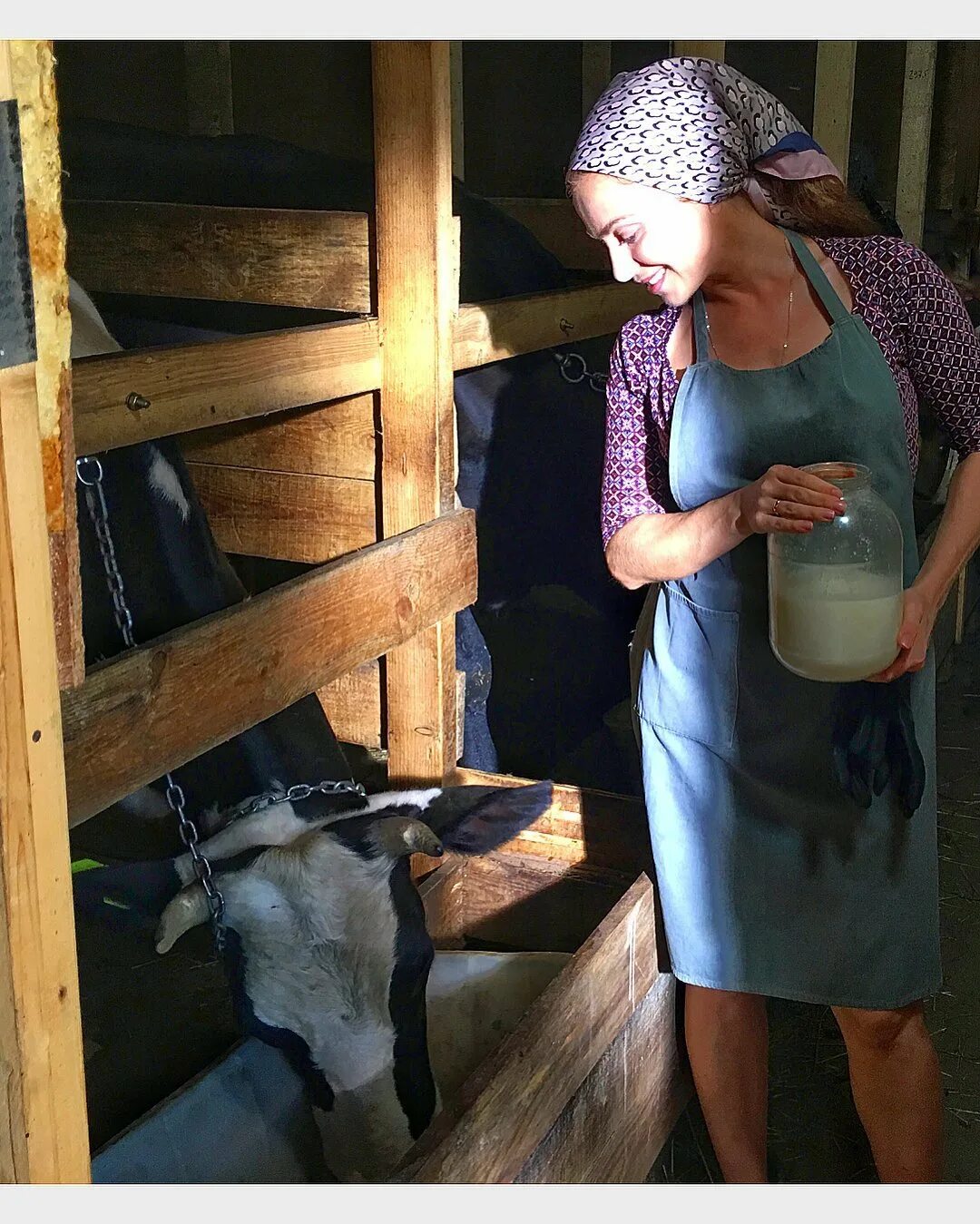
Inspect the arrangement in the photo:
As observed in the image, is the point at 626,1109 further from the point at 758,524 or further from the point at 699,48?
the point at 699,48

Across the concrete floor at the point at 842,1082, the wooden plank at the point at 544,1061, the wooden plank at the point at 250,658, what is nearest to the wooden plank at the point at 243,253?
the wooden plank at the point at 250,658

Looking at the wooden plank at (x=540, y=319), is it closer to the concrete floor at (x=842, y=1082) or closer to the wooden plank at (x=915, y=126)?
the wooden plank at (x=915, y=126)

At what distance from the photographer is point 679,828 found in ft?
6.27

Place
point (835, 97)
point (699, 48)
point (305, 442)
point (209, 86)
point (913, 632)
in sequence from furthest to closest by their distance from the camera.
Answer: point (209, 86) < point (835, 97) < point (699, 48) < point (305, 442) < point (913, 632)

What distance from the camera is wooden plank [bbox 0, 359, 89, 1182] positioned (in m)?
0.91

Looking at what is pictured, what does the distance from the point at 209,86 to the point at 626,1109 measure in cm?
285

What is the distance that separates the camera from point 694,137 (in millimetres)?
1529

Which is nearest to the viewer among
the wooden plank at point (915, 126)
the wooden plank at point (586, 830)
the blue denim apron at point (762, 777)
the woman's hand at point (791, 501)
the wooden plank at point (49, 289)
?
the wooden plank at point (49, 289)

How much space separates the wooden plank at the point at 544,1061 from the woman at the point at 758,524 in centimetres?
9

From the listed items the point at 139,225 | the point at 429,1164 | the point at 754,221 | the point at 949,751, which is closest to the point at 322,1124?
the point at 429,1164

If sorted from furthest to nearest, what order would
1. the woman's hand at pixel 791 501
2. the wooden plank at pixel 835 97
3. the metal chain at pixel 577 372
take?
the wooden plank at pixel 835 97 < the metal chain at pixel 577 372 < the woman's hand at pixel 791 501

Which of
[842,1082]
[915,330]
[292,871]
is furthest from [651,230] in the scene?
[842,1082]

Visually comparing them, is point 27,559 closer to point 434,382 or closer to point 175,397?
point 175,397

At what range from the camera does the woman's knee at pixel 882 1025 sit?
1.86 m
